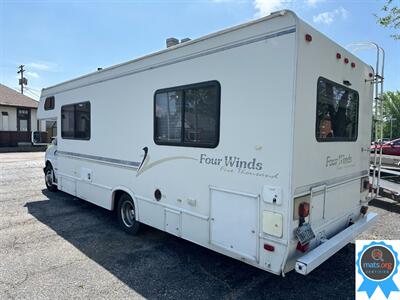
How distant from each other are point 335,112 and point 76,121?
5.02 metres

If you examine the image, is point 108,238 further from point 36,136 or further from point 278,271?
point 36,136

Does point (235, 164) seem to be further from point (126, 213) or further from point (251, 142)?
point (126, 213)

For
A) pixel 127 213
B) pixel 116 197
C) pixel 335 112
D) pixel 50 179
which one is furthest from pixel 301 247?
pixel 50 179

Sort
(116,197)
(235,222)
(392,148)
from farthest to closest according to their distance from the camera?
(392,148) → (116,197) → (235,222)

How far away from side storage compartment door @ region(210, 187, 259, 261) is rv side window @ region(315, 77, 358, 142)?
42.4 inches

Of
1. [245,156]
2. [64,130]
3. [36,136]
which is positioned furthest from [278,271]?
[36,136]

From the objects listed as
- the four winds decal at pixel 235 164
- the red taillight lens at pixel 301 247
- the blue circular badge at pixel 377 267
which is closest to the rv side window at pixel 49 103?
the four winds decal at pixel 235 164

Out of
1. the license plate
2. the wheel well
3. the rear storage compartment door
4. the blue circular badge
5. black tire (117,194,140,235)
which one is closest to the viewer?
the blue circular badge

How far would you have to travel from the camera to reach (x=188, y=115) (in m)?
3.83

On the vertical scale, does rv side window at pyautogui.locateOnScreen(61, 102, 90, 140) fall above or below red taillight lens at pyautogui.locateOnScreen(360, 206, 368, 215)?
above

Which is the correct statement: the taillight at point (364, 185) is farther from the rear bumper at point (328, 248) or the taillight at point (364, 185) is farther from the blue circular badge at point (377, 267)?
the blue circular badge at point (377, 267)

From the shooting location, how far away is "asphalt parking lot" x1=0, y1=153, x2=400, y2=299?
3.35m

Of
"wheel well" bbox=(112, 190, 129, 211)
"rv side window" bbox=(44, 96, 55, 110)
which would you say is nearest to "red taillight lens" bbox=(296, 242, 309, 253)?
"wheel well" bbox=(112, 190, 129, 211)

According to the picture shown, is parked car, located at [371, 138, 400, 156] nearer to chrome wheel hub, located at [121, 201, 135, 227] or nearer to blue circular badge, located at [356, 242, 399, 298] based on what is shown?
chrome wheel hub, located at [121, 201, 135, 227]
